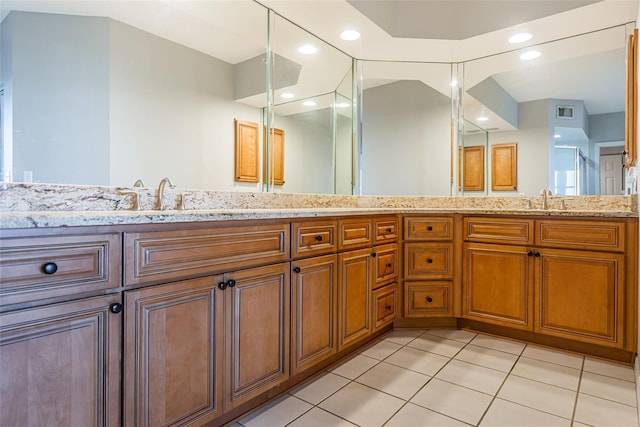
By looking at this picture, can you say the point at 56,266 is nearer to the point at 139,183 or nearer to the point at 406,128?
the point at 139,183

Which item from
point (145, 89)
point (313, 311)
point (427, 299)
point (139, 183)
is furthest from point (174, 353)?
point (427, 299)

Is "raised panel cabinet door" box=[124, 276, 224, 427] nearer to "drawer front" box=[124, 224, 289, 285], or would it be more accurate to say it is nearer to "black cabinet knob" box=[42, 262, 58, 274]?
"drawer front" box=[124, 224, 289, 285]

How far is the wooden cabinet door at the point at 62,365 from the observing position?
0.85 metres

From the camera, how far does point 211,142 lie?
200 centimetres

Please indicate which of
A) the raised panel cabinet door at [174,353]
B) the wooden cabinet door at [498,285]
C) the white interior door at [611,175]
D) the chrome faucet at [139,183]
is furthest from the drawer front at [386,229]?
the white interior door at [611,175]

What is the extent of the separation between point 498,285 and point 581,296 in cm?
45

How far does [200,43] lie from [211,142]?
54cm

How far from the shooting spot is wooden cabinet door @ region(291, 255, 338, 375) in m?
1.66

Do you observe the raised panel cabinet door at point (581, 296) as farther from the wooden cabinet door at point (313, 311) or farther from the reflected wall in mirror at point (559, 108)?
the wooden cabinet door at point (313, 311)

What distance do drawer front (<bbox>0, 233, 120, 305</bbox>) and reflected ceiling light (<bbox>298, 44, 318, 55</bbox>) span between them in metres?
2.06

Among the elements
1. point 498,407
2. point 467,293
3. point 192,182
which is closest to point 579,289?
point 467,293

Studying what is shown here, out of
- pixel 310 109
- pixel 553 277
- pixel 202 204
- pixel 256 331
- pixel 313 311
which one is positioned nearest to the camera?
pixel 256 331

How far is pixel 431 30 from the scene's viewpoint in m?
2.68

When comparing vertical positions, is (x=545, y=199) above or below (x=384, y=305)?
above
